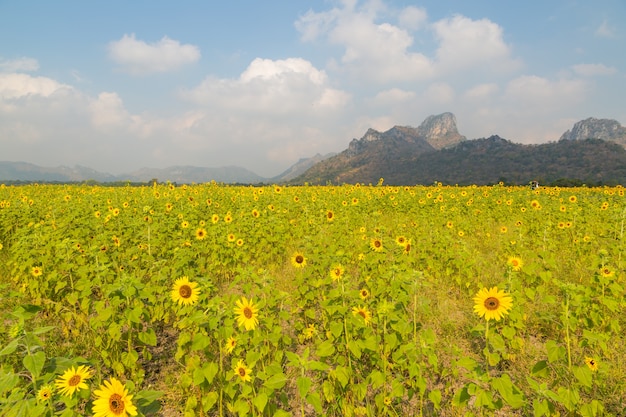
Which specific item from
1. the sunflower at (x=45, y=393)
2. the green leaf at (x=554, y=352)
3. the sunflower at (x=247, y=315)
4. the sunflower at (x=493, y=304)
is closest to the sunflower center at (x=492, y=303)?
the sunflower at (x=493, y=304)

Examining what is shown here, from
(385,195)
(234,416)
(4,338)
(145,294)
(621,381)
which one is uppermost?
(385,195)

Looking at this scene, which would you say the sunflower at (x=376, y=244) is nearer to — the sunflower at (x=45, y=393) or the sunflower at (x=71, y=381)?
the sunflower at (x=71, y=381)

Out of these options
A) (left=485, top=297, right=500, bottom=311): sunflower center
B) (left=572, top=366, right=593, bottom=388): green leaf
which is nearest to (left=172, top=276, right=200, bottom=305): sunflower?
(left=485, top=297, right=500, bottom=311): sunflower center

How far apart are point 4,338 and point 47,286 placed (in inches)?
43.6

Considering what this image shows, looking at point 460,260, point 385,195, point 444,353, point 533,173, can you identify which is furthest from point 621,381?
point 533,173

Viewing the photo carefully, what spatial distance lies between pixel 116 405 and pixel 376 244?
434cm

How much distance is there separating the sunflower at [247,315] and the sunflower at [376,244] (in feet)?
9.02

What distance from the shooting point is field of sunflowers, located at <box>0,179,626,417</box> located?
2.17 metres

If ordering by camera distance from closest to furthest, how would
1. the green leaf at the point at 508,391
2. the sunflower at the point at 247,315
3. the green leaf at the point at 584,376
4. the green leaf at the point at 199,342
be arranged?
the green leaf at the point at 508,391, the green leaf at the point at 584,376, the green leaf at the point at 199,342, the sunflower at the point at 247,315

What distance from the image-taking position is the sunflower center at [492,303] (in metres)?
2.82

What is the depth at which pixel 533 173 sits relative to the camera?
274 ft

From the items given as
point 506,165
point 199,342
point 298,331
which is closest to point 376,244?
point 298,331

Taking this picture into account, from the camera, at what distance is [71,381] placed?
1.87m

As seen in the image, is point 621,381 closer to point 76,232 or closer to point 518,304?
point 518,304
